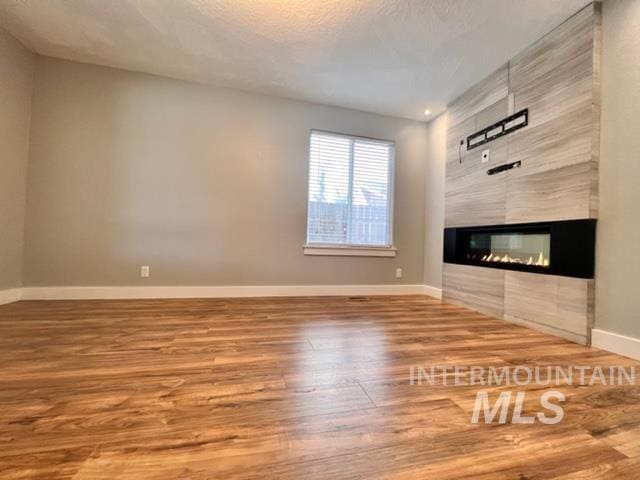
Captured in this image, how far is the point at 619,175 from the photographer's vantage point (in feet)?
6.16

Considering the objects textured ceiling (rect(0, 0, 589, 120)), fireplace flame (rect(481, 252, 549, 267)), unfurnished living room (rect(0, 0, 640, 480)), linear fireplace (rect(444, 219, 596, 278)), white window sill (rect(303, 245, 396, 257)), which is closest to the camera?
unfurnished living room (rect(0, 0, 640, 480))

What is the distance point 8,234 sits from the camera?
2.70 metres

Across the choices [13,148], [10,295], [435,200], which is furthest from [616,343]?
[13,148]

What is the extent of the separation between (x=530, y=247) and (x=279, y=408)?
2496 mm

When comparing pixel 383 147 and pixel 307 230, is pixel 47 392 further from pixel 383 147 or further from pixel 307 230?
pixel 383 147

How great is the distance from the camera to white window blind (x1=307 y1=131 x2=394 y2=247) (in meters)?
3.67

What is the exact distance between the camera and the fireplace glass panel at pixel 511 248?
2.38 m

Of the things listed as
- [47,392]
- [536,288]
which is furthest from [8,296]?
[536,288]

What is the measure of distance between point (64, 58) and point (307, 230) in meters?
3.07

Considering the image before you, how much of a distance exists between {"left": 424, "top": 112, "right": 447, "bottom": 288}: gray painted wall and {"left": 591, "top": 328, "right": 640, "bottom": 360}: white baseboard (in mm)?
1750

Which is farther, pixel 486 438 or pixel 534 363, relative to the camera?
pixel 534 363

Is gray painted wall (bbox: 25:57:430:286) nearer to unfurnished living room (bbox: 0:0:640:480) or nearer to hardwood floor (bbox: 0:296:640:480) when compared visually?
unfurnished living room (bbox: 0:0:640:480)

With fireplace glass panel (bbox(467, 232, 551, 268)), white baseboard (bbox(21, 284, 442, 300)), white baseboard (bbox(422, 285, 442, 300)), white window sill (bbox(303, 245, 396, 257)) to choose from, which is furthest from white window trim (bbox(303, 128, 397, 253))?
fireplace glass panel (bbox(467, 232, 551, 268))

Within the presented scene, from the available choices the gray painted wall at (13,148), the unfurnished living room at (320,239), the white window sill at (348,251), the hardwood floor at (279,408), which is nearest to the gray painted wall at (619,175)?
the unfurnished living room at (320,239)
